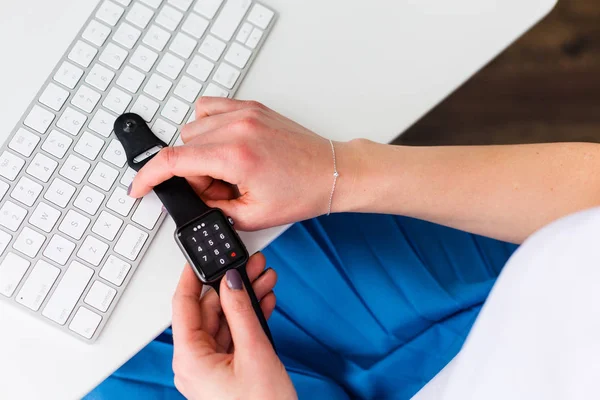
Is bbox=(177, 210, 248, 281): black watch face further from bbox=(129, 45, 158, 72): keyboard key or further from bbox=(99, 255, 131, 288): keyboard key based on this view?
bbox=(129, 45, 158, 72): keyboard key

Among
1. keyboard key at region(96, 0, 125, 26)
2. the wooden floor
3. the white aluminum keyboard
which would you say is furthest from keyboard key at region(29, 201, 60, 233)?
the wooden floor

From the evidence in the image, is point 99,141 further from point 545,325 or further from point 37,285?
point 545,325

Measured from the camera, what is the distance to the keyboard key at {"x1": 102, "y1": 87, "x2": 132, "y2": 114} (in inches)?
22.8

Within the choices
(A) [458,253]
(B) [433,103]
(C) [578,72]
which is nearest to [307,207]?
(B) [433,103]

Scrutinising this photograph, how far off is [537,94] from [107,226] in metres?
1.14

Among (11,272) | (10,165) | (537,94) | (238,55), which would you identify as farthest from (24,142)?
(537,94)

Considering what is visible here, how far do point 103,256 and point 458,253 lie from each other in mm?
490

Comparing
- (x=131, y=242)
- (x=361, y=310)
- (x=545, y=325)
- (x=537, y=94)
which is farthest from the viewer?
(x=537, y=94)

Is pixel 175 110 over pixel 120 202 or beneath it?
over

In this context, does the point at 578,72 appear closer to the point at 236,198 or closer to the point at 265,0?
the point at 265,0

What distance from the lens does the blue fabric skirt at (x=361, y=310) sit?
724 mm

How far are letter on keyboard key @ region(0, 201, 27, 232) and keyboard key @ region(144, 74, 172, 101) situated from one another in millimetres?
169

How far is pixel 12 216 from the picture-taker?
537 millimetres

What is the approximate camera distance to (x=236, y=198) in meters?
0.59
